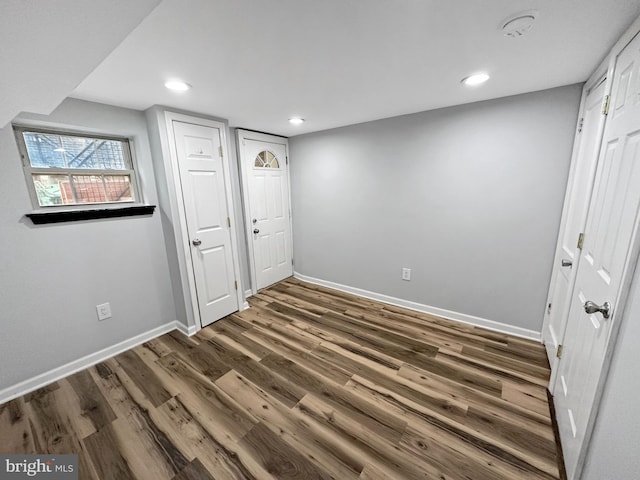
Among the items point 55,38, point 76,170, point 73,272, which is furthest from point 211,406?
point 76,170

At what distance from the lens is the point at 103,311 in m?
2.19

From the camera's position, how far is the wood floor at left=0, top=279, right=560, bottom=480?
132 centimetres

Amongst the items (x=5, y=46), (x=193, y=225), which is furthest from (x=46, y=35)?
(x=193, y=225)

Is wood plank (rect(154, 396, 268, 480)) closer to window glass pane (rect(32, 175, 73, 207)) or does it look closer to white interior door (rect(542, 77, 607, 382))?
window glass pane (rect(32, 175, 73, 207))

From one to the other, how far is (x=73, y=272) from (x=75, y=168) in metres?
0.86

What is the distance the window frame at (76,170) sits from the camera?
1798 millimetres

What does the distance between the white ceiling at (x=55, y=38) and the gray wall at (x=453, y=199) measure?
2458 millimetres

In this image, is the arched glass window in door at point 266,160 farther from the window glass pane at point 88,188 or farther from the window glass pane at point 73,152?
the window glass pane at point 88,188

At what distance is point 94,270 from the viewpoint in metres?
2.12

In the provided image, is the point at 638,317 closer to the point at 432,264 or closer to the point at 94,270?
the point at 432,264

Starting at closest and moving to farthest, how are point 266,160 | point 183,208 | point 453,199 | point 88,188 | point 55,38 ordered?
point 55,38 → point 88,188 → point 183,208 → point 453,199 → point 266,160

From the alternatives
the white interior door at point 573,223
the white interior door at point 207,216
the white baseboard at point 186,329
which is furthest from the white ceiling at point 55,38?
the white interior door at point 573,223

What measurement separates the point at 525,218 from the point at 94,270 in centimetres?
379

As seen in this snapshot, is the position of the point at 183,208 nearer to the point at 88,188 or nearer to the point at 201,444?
the point at 88,188
